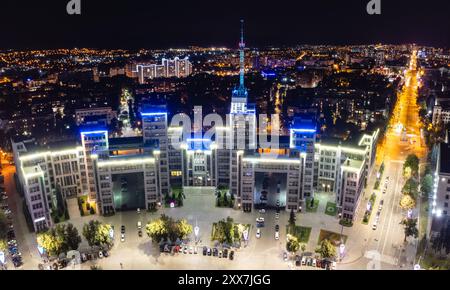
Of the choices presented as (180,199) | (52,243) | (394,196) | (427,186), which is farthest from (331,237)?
(52,243)

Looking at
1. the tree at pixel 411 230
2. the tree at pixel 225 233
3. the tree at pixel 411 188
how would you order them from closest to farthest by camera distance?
1. the tree at pixel 225 233
2. the tree at pixel 411 230
3. the tree at pixel 411 188

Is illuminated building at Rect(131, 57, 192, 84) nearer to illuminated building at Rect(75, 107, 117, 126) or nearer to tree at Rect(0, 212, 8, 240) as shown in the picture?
illuminated building at Rect(75, 107, 117, 126)

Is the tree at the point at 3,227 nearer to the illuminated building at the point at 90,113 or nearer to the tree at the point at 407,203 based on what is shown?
the illuminated building at the point at 90,113

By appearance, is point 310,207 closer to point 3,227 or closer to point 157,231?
point 157,231

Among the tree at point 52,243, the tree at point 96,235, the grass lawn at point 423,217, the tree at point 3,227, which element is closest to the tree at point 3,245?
the tree at point 3,227

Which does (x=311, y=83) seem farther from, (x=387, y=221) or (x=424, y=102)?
(x=387, y=221)

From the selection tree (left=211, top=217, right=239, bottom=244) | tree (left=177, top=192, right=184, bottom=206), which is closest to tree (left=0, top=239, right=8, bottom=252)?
Answer: tree (left=177, top=192, right=184, bottom=206)
